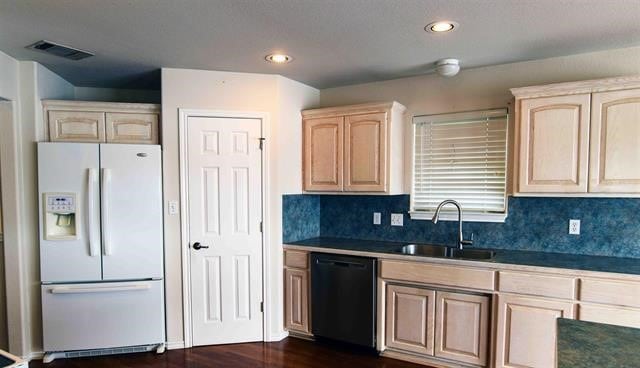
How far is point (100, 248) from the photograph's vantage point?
2.89 meters

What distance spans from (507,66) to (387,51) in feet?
3.57

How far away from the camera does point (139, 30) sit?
2.27 meters

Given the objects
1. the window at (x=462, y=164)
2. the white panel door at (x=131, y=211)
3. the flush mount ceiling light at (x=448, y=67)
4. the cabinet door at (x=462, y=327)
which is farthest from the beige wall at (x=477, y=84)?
the white panel door at (x=131, y=211)

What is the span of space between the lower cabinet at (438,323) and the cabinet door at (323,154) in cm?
110

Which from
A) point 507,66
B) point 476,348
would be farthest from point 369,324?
point 507,66

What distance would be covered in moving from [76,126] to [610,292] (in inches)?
159

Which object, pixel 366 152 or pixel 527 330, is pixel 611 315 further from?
pixel 366 152

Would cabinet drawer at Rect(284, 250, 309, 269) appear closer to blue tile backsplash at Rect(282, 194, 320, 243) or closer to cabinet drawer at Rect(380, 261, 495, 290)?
blue tile backsplash at Rect(282, 194, 320, 243)

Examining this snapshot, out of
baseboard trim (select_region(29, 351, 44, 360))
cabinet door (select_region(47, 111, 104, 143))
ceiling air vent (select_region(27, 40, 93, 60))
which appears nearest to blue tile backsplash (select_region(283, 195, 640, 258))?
cabinet door (select_region(47, 111, 104, 143))

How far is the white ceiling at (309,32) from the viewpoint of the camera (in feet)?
6.40

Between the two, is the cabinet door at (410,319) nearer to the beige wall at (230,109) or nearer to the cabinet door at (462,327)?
the cabinet door at (462,327)

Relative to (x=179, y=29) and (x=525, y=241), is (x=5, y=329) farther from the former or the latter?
(x=525, y=241)

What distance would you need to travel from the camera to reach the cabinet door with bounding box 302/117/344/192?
336 cm

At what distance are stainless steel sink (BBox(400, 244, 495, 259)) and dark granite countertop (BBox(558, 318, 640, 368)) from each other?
5.03ft
